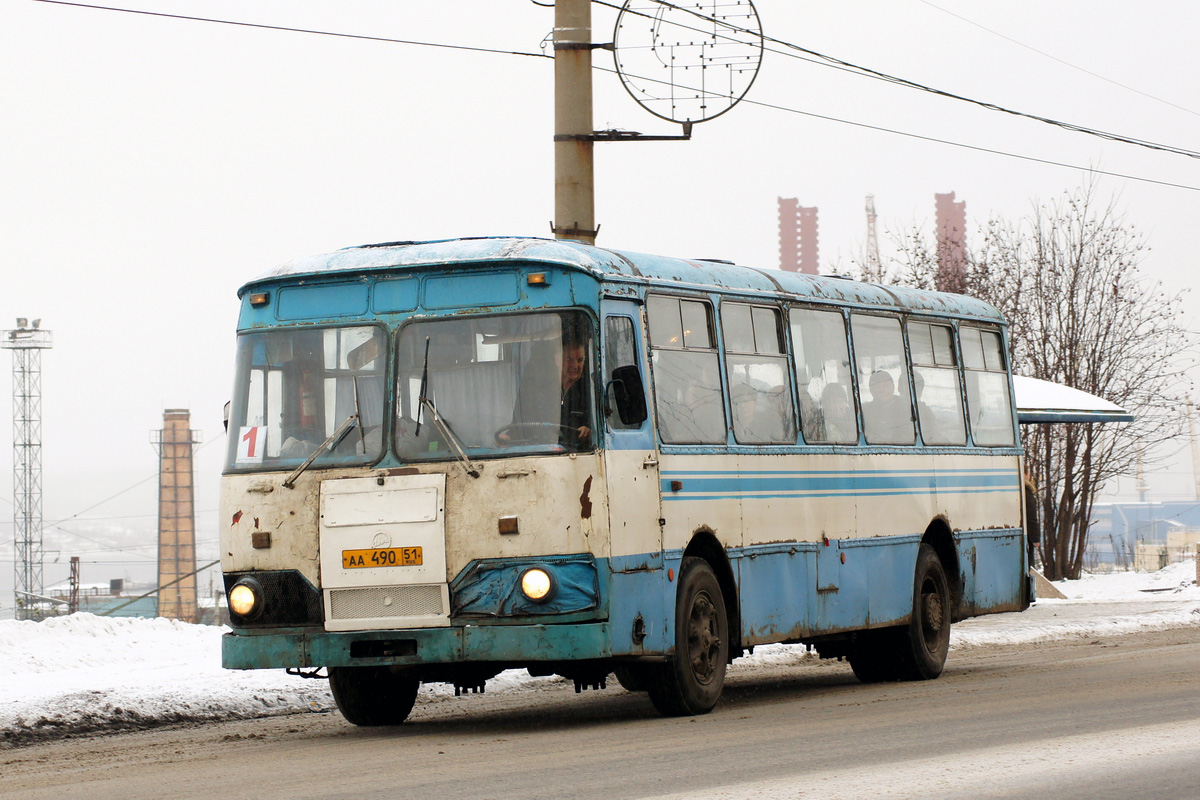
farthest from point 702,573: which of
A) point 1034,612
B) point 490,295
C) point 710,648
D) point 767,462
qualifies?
point 1034,612

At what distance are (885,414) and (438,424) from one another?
5012 mm

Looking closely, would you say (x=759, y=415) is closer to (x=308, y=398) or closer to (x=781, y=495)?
(x=781, y=495)

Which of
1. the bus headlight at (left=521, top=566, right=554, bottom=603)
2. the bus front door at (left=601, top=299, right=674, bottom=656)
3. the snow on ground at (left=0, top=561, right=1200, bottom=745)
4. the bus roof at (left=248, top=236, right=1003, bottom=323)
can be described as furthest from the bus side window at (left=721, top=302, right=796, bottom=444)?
the snow on ground at (left=0, top=561, right=1200, bottom=745)

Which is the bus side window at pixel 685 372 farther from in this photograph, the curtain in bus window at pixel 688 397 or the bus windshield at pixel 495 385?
the bus windshield at pixel 495 385

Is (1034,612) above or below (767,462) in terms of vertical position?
below

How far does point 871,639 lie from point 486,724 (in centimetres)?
450

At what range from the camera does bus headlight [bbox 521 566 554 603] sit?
991cm

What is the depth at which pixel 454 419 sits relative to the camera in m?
10.2

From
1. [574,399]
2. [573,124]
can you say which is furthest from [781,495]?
[573,124]

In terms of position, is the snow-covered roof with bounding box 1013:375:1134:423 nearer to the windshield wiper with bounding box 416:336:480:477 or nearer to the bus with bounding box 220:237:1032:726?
the bus with bounding box 220:237:1032:726

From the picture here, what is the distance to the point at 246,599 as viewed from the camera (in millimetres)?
10500

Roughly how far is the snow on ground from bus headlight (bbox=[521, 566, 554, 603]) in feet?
12.4

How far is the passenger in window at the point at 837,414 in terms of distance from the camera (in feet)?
43.1

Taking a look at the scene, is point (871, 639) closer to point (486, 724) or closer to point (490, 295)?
point (486, 724)
